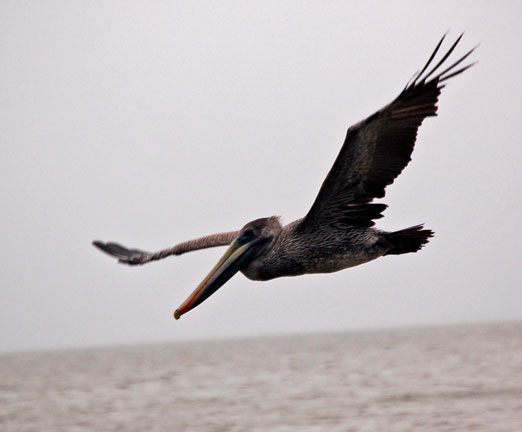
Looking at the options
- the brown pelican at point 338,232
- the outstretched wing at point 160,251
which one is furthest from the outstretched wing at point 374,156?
the outstretched wing at point 160,251

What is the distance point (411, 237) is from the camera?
9.04m

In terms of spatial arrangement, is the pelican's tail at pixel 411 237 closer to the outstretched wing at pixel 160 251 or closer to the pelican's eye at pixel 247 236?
the pelican's eye at pixel 247 236

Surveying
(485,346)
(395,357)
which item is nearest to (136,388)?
(395,357)

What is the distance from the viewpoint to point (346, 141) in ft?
27.1

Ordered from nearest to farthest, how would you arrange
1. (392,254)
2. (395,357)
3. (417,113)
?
(417,113) < (392,254) < (395,357)

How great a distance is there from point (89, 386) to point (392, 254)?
41638 millimetres

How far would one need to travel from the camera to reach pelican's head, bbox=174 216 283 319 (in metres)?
8.98

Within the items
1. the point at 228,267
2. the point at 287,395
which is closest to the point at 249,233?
the point at 228,267

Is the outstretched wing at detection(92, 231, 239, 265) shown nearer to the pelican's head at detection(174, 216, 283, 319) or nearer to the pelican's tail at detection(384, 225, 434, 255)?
the pelican's head at detection(174, 216, 283, 319)

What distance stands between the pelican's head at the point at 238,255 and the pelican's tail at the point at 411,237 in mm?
1175

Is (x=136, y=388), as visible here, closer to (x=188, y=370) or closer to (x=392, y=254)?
(x=188, y=370)

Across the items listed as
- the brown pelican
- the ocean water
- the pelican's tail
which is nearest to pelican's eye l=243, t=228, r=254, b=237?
the brown pelican

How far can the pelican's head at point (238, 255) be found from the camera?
8984 millimetres

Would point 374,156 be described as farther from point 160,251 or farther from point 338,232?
point 160,251
